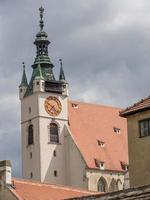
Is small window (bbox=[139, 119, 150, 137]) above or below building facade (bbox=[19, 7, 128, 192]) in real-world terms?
below

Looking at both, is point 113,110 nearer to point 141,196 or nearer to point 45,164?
point 45,164

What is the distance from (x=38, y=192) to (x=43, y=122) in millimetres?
38489

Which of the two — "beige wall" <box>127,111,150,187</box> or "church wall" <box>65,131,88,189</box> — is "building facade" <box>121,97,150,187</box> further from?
"church wall" <box>65,131,88,189</box>

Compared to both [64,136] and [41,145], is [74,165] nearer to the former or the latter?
[64,136]

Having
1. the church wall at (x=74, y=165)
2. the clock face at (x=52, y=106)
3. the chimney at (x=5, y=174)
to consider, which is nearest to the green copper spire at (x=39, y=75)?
the clock face at (x=52, y=106)

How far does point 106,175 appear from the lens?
309 ft

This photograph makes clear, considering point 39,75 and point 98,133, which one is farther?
point 39,75

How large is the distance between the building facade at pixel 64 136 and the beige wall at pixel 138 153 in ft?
176

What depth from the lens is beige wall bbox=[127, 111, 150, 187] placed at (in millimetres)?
36406

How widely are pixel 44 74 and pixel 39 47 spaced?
4.55 meters

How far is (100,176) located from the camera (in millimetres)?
93688

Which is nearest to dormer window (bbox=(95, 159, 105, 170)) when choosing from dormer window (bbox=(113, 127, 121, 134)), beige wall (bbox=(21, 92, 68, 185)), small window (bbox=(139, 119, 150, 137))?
beige wall (bbox=(21, 92, 68, 185))

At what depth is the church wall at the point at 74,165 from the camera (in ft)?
304

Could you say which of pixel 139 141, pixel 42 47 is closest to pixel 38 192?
pixel 139 141
